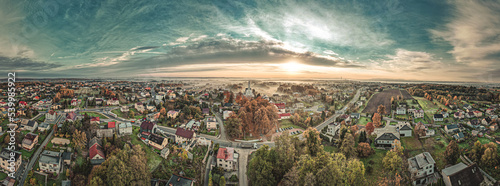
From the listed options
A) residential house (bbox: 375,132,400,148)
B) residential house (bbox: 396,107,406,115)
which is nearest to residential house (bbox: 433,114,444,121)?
residential house (bbox: 396,107,406,115)

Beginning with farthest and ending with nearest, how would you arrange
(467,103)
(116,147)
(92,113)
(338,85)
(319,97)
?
(338,85), (319,97), (92,113), (467,103), (116,147)

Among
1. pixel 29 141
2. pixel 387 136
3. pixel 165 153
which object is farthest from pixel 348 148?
pixel 29 141

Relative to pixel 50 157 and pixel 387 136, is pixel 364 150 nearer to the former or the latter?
pixel 387 136

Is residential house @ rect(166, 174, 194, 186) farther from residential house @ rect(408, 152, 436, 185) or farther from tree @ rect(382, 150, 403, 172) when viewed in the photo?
residential house @ rect(408, 152, 436, 185)

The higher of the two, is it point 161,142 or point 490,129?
point 490,129

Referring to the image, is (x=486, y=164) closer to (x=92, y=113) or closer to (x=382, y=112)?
(x=382, y=112)

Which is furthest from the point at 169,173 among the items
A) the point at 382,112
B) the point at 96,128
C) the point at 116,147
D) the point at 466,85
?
the point at 466,85

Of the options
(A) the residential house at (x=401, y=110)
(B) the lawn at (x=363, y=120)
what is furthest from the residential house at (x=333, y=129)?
(A) the residential house at (x=401, y=110)
